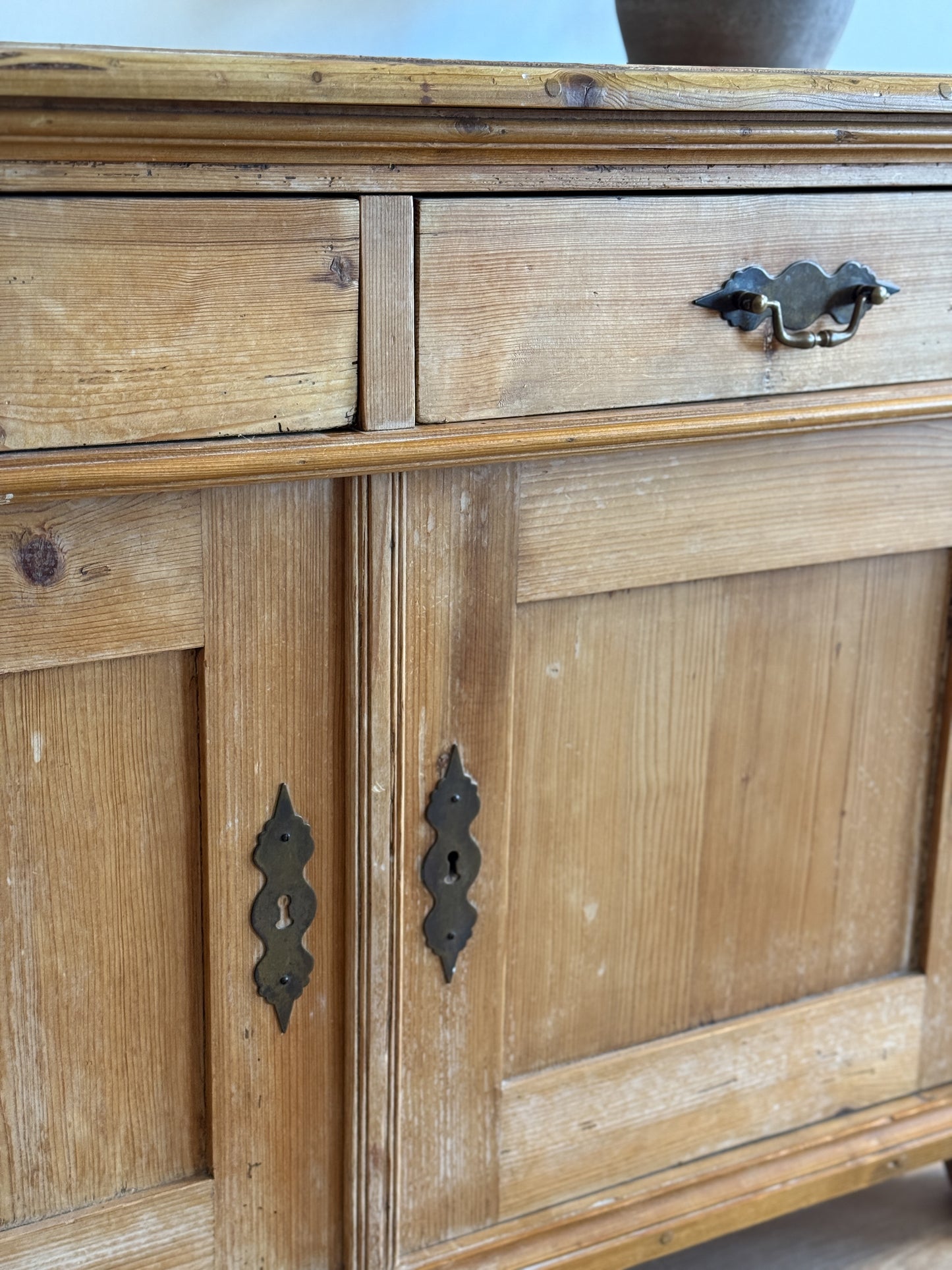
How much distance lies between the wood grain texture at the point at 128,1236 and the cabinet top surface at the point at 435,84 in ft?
1.93

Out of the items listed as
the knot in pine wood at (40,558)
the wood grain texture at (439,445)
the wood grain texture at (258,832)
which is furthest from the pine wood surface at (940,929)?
the knot in pine wood at (40,558)

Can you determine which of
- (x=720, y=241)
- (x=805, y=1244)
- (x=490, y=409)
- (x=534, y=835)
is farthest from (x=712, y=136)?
(x=805, y=1244)

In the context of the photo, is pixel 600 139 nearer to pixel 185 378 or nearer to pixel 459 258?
pixel 459 258

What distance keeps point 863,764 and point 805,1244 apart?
43 centimetres

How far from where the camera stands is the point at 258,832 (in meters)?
0.72

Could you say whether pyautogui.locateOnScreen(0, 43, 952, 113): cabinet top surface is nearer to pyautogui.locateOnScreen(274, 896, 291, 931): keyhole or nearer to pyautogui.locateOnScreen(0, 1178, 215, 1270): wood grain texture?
pyautogui.locateOnScreen(274, 896, 291, 931): keyhole

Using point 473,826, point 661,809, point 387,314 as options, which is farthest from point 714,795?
point 387,314

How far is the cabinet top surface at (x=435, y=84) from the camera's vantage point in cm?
53

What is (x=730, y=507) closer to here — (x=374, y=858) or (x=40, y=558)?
(x=374, y=858)

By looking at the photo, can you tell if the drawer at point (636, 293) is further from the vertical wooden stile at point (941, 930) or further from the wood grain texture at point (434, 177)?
the vertical wooden stile at point (941, 930)

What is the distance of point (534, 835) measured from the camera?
0.80m

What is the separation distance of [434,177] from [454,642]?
9.9 inches

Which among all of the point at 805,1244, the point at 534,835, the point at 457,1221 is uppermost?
the point at 534,835

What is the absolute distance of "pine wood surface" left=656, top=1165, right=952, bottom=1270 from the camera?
103 cm
